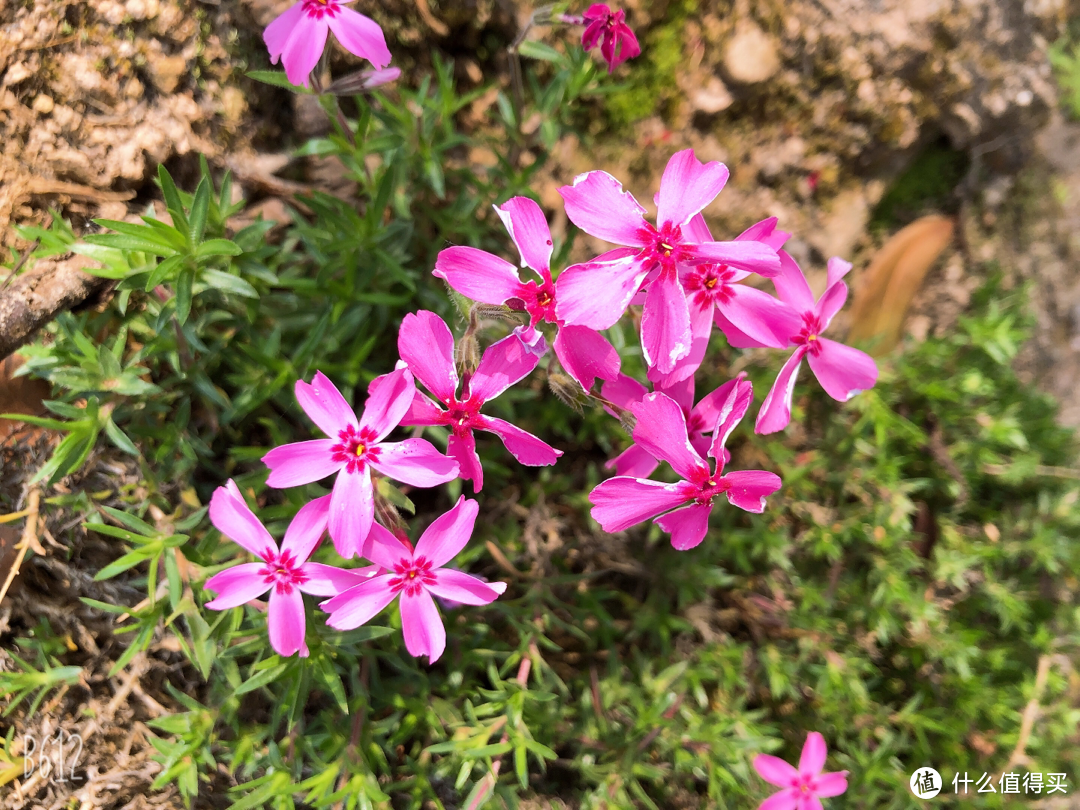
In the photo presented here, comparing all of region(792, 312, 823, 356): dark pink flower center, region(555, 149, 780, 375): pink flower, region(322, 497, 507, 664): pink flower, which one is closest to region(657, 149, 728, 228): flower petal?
region(555, 149, 780, 375): pink flower

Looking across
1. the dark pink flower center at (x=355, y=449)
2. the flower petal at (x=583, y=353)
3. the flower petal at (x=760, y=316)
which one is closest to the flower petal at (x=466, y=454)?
the dark pink flower center at (x=355, y=449)

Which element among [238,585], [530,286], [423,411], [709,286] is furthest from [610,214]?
[238,585]

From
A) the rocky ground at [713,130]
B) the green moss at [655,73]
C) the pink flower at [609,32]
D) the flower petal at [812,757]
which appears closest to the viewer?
the pink flower at [609,32]

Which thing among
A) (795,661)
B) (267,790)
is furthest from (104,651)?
(795,661)

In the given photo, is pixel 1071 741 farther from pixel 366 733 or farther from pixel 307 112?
pixel 307 112

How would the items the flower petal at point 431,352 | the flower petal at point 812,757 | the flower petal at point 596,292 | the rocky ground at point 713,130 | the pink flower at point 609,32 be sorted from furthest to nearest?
the flower petal at point 812,757 < the rocky ground at point 713,130 < the pink flower at point 609,32 < the flower petal at point 431,352 < the flower petal at point 596,292

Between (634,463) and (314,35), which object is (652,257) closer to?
(634,463)

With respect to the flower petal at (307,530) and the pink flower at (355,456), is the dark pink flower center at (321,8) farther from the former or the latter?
the flower petal at (307,530)
